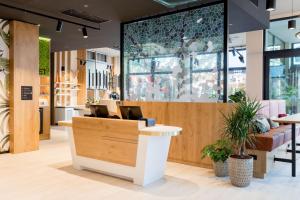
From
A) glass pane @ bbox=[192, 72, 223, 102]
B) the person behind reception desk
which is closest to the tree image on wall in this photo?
glass pane @ bbox=[192, 72, 223, 102]

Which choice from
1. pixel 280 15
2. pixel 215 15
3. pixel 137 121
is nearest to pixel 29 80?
pixel 137 121

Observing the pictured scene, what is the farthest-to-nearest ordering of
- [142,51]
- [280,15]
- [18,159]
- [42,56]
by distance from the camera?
[280,15] → [42,56] → [142,51] → [18,159]

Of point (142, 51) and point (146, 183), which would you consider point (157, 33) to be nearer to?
point (142, 51)

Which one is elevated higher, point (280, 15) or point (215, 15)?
point (280, 15)

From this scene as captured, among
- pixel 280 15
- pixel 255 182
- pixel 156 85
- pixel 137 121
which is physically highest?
pixel 280 15

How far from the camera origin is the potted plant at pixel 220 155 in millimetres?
4301

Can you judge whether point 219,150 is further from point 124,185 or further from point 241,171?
point 124,185

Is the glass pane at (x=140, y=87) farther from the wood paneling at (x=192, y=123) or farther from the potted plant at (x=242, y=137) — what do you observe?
the potted plant at (x=242, y=137)

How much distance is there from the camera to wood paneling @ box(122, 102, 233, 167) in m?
4.76

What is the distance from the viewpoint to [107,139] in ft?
13.8

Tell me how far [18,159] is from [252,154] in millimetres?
4318

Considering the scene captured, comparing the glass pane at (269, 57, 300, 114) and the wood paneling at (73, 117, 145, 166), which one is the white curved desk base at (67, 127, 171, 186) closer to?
the wood paneling at (73, 117, 145, 166)

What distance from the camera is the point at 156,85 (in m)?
5.78

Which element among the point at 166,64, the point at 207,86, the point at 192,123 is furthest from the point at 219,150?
the point at 166,64
